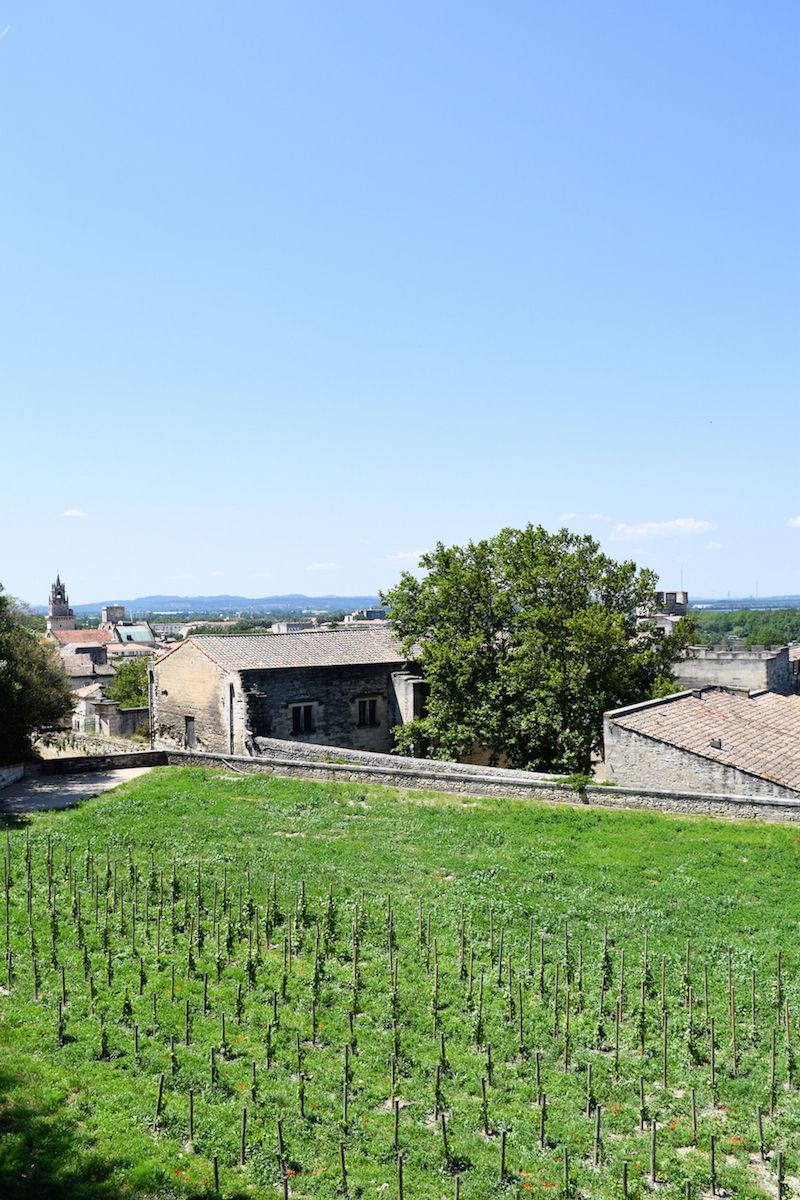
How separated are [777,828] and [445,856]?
828 cm

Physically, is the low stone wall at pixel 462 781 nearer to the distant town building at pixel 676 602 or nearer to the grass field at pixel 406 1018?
the grass field at pixel 406 1018

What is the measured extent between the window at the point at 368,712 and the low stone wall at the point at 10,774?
14939 mm

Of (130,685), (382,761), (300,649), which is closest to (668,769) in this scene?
(382,761)

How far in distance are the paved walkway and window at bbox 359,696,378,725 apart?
35.7 ft

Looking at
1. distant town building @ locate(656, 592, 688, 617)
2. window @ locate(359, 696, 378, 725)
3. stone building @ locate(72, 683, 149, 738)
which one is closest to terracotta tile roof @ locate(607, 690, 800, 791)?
window @ locate(359, 696, 378, 725)

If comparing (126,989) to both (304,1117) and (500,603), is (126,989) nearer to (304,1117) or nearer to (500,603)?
(304,1117)

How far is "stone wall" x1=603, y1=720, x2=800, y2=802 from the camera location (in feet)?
76.1

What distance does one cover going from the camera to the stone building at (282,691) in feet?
118

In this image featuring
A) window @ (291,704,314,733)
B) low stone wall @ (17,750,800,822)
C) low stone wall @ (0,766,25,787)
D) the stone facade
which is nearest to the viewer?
low stone wall @ (17,750,800,822)

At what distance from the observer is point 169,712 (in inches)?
1563

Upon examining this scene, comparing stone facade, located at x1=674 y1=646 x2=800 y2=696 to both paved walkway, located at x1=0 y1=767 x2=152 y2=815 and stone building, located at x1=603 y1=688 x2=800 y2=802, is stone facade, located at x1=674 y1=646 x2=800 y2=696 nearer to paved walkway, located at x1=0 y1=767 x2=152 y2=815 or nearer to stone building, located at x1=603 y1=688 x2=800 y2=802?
stone building, located at x1=603 y1=688 x2=800 y2=802

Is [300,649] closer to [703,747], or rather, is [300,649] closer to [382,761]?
[382,761]

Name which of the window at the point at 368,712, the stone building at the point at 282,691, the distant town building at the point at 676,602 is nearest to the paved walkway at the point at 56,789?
the stone building at the point at 282,691

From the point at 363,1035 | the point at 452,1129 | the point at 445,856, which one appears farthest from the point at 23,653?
the point at 452,1129
